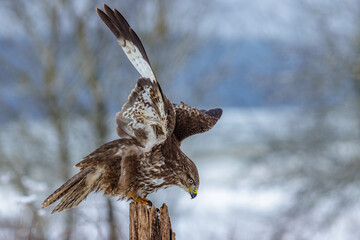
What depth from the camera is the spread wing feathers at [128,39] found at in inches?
99.6

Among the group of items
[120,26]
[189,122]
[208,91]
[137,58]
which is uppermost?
[208,91]

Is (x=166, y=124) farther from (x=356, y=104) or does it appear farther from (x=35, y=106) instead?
(x=356, y=104)

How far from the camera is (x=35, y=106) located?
749cm

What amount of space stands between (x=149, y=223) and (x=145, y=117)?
26.3 inches

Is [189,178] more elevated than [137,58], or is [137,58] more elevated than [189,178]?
[137,58]

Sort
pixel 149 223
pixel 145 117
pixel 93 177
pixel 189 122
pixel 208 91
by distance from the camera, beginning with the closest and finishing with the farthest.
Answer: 1. pixel 149 223
2. pixel 145 117
3. pixel 93 177
4. pixel 189 122
5. pixel 208 91

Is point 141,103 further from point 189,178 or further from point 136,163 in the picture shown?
point 189,178

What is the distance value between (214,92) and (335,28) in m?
2.45

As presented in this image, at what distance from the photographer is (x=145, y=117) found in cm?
281

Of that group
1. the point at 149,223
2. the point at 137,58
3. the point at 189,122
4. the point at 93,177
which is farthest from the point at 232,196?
the point at 137,58

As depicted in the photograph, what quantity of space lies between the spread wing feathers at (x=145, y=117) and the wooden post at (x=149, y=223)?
424mm

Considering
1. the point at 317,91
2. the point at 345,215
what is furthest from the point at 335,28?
the point at 345,215

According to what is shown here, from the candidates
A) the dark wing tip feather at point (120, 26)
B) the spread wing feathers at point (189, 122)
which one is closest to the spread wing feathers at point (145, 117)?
the dark wing tip feather at point (120, 26)

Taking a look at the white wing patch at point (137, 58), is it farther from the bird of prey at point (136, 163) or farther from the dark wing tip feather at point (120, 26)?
the bird of prey at point (136, 163)
